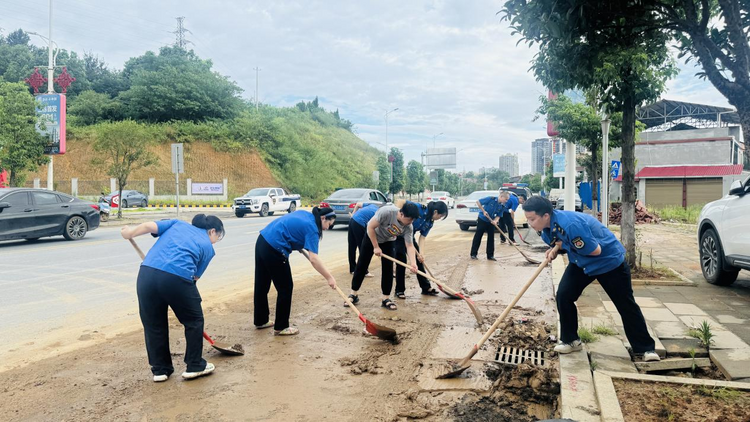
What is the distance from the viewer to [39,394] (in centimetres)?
362

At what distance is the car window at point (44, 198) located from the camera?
476 inches

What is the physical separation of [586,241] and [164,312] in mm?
3392

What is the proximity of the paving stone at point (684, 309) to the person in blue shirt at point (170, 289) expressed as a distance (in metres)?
4.97

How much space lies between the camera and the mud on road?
3365mm

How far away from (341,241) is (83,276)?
7.15 metres

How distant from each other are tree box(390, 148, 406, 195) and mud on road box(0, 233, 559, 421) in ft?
166

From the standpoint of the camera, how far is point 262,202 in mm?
26312

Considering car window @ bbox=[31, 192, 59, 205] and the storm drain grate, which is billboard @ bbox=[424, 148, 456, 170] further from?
the storm drain grate

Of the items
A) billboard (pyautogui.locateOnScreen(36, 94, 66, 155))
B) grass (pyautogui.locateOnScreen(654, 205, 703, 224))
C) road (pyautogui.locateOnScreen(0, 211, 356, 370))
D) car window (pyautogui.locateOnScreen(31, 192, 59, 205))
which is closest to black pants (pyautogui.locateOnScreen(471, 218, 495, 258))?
road (pyautogui.locateOnScreen(0, 211, 356, 370))

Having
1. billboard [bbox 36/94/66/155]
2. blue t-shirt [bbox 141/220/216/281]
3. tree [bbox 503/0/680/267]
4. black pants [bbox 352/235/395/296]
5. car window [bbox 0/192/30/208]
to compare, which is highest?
billboard [bbox 36/94/66/155]

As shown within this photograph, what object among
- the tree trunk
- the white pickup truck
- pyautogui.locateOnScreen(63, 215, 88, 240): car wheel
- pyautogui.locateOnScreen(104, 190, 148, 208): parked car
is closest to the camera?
the tree trunk

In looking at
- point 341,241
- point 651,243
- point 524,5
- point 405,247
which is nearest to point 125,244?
point 341,241

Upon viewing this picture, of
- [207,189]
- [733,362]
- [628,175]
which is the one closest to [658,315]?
[733,362]

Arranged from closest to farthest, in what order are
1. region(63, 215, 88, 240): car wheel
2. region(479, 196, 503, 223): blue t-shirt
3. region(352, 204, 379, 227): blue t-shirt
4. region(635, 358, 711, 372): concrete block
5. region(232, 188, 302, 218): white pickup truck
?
region(635, 358, 711, 372): concrete block, region(352, 204, 379, 227): blue t-shirt, region(479, 196, 503, 223): blue t-shirt, region(63, 215, 88, 240): car wheel, region(232, 188, 302, 218): white pickup truck
